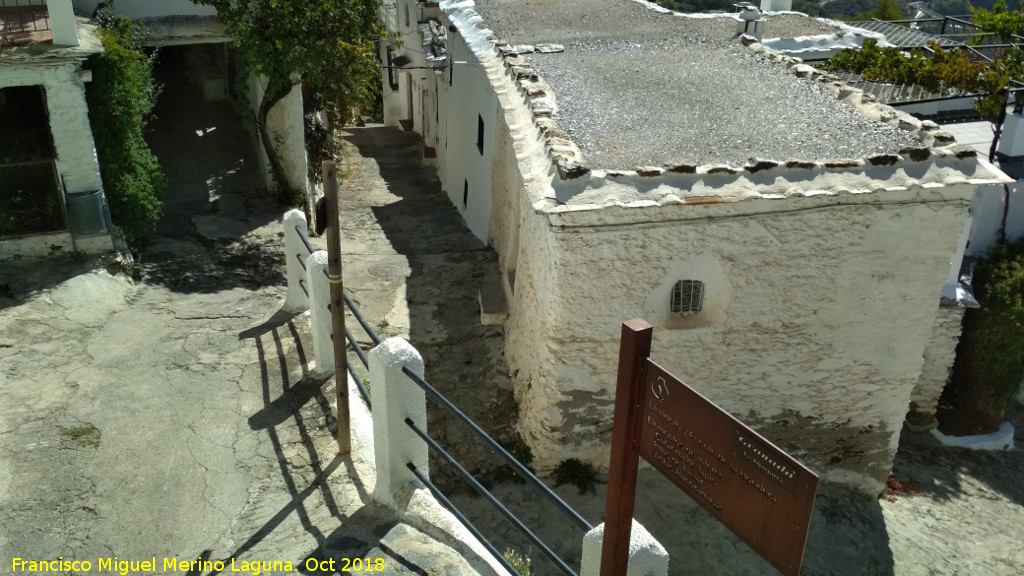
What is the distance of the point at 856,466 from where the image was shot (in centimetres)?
999

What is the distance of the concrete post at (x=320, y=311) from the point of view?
7297mm

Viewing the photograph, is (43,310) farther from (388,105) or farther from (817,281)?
(388,105)

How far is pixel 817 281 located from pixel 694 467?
231 inches

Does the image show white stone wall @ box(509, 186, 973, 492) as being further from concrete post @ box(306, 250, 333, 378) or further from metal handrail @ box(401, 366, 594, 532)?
metal handrail @ box(401, 366, 594, 532)

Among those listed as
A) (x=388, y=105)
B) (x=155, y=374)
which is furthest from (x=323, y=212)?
(x=388, y=105)

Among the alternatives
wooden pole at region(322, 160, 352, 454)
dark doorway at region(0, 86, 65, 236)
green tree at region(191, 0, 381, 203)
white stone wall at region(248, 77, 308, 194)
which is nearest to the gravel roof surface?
green tree at region(191, 0, 381, 203)

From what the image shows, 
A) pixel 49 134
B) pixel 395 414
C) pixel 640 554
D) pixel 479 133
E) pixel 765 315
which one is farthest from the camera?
pixel 479 133

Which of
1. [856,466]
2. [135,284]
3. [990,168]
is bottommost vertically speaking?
[856,466]

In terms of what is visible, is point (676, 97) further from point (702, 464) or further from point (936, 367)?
point (702, 464)

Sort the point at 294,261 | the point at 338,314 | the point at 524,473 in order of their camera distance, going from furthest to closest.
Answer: the point at 294,261, the point at 338,314, the point at 524,473

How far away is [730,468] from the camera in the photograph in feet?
10.4

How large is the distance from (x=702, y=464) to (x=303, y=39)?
412 inches

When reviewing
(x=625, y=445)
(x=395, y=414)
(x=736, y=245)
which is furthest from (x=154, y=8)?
(x=625, y=445)

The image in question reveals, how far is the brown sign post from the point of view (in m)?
2.98
